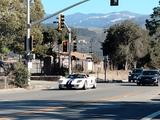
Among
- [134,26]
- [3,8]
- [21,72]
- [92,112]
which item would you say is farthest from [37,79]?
[92,112]

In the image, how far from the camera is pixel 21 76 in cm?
4444

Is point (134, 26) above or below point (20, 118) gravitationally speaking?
above

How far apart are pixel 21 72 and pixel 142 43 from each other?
5148cm

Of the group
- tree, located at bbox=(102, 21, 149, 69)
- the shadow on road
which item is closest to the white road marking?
the shadow on road

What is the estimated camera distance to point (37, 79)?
219 feet

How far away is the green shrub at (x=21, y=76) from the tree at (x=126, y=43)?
155 ft

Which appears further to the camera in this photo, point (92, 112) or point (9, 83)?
point (9, 83)

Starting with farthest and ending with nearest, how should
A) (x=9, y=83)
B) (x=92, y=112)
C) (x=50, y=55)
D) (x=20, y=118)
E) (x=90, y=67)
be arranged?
(x=90, y=67)
(x=50, y=55)
(x=9, y=83)
(x=92, y=112)
(x=20, y=118)

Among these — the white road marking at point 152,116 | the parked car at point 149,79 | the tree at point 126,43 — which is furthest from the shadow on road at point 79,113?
the tree at point 126,43

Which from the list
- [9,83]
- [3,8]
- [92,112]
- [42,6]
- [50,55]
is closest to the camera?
[92,112]

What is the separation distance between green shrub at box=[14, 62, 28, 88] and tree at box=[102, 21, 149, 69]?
47.2m

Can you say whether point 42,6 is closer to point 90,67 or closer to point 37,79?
point 37,79

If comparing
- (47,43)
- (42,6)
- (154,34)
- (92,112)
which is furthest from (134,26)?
(92,112)

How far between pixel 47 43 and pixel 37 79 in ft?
40.4
